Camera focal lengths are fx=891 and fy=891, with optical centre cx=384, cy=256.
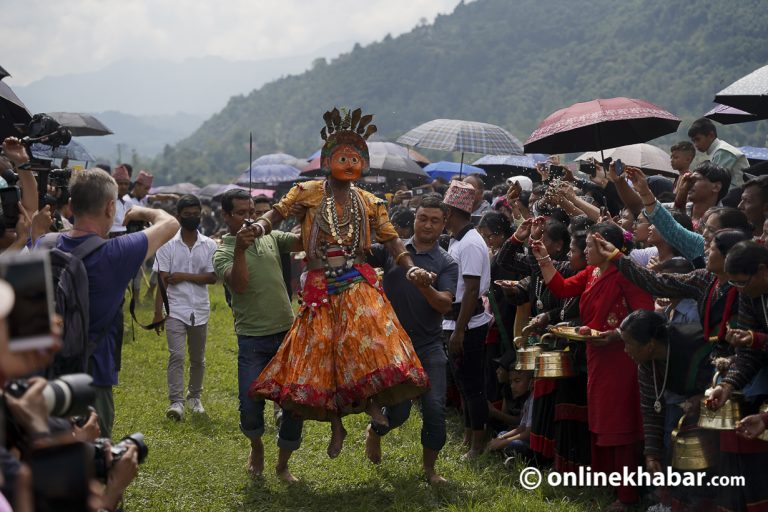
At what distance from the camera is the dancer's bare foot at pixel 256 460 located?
23.1 feet

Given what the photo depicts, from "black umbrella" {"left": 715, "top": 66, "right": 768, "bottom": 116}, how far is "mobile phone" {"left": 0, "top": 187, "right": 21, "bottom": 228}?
518 cm

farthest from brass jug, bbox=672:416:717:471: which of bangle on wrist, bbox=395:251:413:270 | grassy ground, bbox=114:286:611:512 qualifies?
bangle on wrist, bbox=395:251:413:270

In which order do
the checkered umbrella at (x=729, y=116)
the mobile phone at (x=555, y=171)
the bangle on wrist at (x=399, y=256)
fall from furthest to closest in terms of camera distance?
the checkered umbrella at (x=729, y=116) → the mobile phone at (x=555, y=171) → the bangle on wrist at (x=399, y=256)

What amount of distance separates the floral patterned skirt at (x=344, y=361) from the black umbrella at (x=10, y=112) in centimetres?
299

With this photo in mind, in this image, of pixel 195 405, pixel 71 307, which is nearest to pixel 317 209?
pixel 71 307

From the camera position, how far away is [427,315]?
6.96m

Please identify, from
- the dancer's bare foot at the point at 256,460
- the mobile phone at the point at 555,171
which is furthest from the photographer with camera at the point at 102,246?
the mobile phone at the point at 555,171

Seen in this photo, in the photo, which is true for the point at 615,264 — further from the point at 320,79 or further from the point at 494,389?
the point at 320,79

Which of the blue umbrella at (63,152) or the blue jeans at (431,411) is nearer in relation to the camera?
the blue umbrella at (63,152)

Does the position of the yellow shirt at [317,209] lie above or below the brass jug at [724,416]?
above

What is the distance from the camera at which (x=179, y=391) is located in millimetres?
9016

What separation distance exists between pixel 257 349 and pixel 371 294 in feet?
4.23

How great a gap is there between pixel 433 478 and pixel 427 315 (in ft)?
4.07

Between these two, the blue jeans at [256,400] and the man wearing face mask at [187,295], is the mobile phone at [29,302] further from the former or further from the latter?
the man wearing face mask at [187,295]
